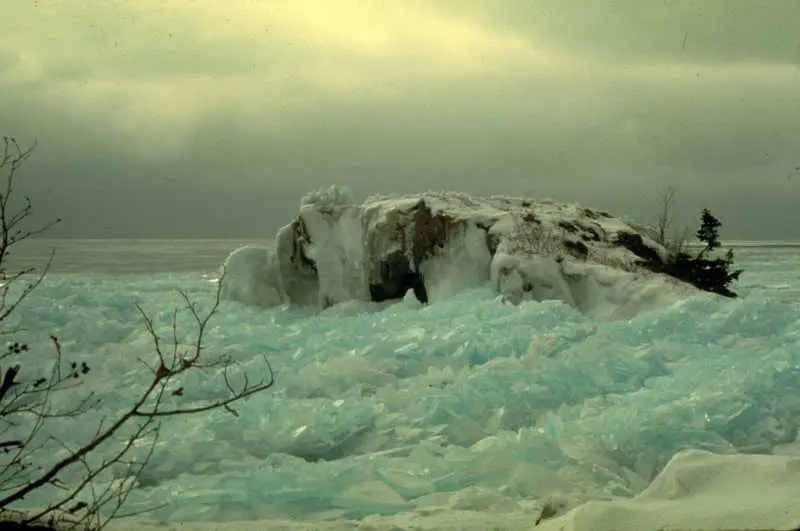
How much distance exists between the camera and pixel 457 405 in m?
8.16

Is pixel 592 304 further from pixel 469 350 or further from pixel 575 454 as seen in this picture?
pixel 575 454

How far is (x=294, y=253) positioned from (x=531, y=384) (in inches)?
500

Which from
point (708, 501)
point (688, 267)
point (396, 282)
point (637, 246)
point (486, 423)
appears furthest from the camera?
point (688, 267)

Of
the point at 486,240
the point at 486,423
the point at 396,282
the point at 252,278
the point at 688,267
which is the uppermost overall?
the point at 486,240

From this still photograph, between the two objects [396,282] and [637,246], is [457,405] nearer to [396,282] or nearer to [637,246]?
[396,282]

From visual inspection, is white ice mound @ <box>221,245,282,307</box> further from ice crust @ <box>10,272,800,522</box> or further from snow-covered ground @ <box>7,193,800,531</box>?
ice crust @ <box>10,272,800,522</box>

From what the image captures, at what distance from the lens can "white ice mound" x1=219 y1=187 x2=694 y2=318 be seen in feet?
50.0

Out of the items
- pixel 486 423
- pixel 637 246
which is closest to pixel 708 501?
pixel 486 423

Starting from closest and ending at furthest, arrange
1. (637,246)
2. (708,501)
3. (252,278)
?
(708,501) → (637,246) → (252,278)

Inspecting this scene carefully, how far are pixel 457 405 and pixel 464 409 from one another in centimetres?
10

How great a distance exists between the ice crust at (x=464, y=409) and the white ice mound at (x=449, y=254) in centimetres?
188

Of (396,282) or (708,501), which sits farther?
(396,282)

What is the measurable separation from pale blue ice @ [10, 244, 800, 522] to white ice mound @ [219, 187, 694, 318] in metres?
1.83

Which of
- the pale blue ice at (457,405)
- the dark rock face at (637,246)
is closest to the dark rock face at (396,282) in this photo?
the dark rock face at (637,246)
